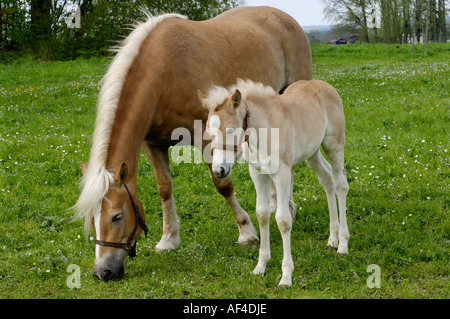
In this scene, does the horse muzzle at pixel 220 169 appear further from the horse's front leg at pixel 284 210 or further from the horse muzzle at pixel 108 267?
the horse muzzle at pixel 108 267

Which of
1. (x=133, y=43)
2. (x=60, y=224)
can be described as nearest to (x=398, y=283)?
(x=133, y=43)

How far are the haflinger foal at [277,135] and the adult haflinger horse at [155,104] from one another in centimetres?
89

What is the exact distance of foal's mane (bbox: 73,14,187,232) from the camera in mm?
4348

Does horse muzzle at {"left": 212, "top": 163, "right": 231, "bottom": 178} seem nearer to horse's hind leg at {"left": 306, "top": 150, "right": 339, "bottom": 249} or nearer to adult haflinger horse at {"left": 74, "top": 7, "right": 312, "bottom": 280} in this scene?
adult haflinger horse at {"left": 74, "top": 7, "right": 312, "bottom": 280}

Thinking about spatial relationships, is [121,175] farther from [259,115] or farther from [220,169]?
[259,115]

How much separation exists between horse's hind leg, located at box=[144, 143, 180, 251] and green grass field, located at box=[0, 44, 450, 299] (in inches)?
8.0

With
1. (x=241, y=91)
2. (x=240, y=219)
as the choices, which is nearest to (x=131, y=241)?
(x=240, y=219)

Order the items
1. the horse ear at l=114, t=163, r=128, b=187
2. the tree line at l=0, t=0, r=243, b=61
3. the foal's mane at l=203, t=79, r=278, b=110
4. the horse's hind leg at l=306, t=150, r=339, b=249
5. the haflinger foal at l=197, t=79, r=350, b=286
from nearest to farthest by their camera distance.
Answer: the haflinger foal at l=197, t=79, r=350, b=286 → the foal's mane at l=203, t=79, r=278, b=110 → the horse ear at l=114, t=163, r=128, b=187 → the horse's hind leg at l=306, t=150, r=339, b=249 → the tree line at l=0, t=0, r=243, b=61

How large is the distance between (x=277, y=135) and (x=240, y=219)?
165 centimetres

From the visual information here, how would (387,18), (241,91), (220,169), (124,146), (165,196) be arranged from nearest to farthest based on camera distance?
(220,169) → (241,91) → (124,146) → (165,196) → (387,18)

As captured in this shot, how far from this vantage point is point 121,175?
14.8ft

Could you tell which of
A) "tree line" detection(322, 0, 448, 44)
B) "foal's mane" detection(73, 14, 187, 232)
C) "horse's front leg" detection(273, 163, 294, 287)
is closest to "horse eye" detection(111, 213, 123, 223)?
"foal's mane" detection(73, 14, 187, 232)
